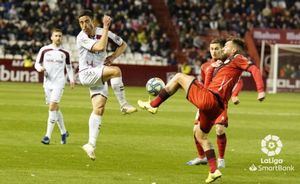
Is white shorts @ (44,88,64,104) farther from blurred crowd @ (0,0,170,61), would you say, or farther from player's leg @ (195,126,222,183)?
blurred crowd @ (0,0,170,61)

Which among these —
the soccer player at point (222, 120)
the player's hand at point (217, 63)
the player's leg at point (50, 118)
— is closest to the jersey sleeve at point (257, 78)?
the player's hand at point (217, 63)

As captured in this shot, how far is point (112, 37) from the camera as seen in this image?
12547 mm

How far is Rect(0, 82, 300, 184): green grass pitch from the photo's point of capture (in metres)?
11.3

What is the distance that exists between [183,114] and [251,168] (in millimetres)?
10846

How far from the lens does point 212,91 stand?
10898mm

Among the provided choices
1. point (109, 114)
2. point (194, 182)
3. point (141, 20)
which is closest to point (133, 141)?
point (194, 182)

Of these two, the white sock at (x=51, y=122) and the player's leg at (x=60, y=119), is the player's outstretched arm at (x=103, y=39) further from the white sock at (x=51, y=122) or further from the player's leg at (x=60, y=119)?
the player's leg at (x=60, y=119)

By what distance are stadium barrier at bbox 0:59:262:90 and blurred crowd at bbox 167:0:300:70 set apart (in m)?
2.87

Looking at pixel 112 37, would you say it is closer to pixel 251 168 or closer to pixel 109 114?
pixel 251 168

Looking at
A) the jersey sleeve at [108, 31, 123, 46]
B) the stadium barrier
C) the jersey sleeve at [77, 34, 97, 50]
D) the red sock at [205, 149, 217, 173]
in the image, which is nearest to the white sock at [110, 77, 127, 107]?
the jersey sleeve at [77, 34, 97, 50]

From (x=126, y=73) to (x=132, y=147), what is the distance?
24.9m

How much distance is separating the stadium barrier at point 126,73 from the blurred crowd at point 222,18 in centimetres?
287

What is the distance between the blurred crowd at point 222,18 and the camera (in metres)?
43.9

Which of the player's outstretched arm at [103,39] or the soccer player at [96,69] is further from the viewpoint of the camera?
the soccer player at [96,69]
